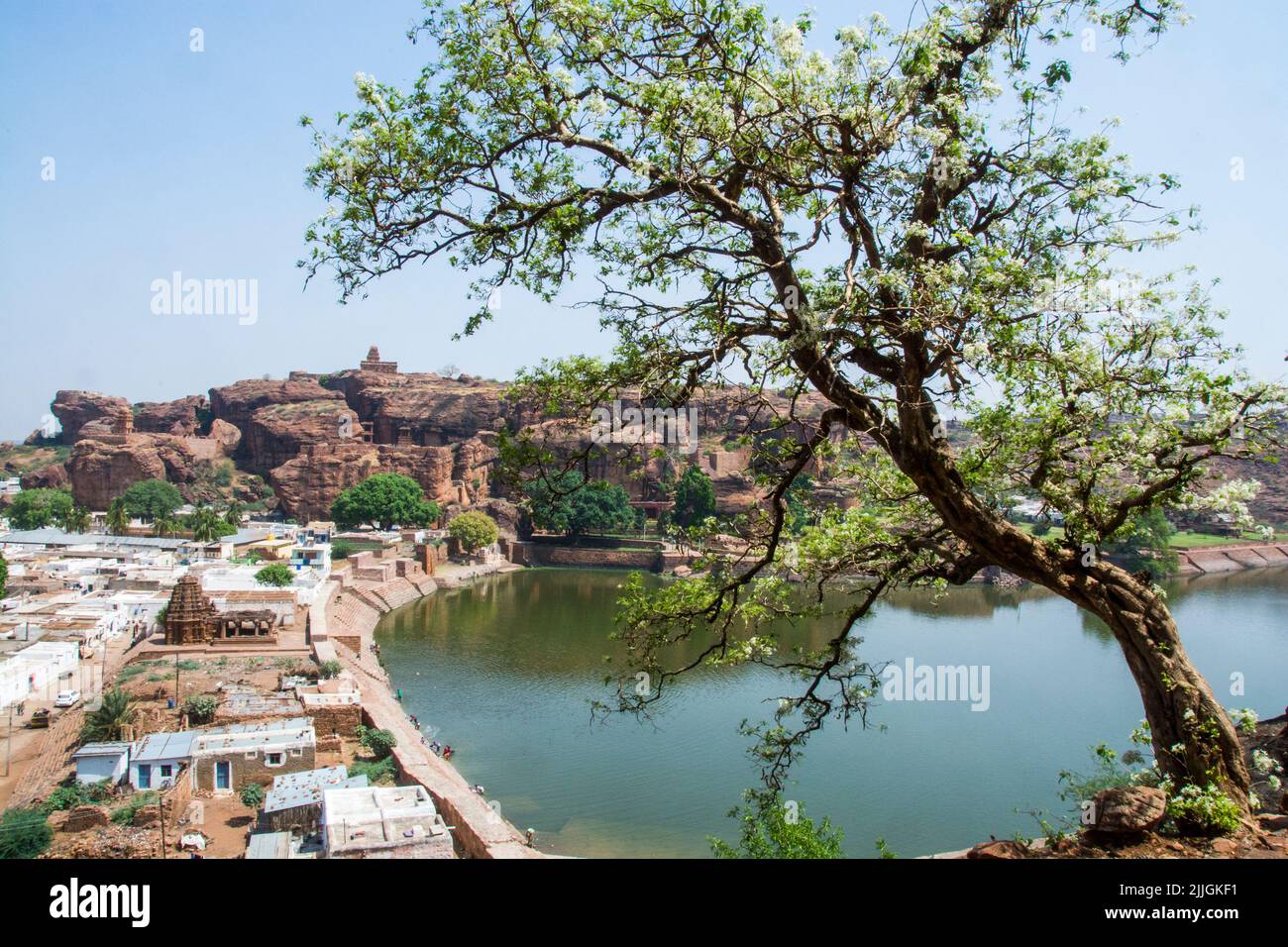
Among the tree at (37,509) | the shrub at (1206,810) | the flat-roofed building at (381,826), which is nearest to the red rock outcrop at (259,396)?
the tree at (37,509)

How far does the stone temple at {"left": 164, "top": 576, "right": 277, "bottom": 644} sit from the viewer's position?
69.4ft

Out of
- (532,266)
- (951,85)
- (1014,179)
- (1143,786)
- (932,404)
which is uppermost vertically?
(951,85)

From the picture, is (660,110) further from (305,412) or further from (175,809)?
(305,412)

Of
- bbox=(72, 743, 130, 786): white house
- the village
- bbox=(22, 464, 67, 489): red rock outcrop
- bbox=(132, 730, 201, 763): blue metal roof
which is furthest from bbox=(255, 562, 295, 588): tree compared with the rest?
bbox=(22, 464, 67, 489): red rock outcrop

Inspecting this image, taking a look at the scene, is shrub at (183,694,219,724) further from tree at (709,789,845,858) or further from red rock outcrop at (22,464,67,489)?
red rock outcrop at (22,464,67,489)

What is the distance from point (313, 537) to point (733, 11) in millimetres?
40599

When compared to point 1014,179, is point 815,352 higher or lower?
lower

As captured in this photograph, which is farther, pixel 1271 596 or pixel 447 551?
pixel 447 551

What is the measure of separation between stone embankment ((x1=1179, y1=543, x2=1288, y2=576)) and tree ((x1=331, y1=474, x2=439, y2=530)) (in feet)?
108

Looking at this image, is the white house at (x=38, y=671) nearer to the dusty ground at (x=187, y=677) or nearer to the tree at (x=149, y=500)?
the dusty ground at (x=187, y=677)

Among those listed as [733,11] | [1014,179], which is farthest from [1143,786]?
[733,11]

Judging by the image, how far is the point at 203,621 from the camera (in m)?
21.3

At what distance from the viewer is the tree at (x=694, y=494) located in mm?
41406

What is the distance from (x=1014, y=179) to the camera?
13.0 ft
